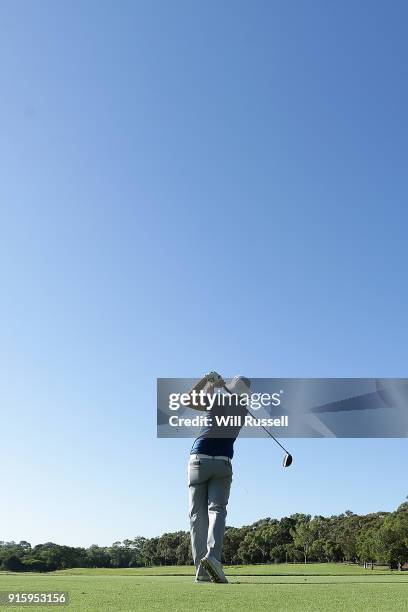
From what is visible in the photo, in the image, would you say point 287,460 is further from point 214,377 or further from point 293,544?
point 293,544

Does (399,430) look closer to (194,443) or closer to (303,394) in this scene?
(303,394)

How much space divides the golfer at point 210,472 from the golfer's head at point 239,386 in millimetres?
98

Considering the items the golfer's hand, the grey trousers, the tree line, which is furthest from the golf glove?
the tree line

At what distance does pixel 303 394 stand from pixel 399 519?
66699mm

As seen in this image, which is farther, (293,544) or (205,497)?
(293,544)

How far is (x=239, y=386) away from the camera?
1025 cm

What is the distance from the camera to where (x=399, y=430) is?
4628cm

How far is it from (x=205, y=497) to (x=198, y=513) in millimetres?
253

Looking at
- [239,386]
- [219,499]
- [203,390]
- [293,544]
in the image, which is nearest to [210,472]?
[219,499]

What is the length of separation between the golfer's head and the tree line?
85569 millimetres

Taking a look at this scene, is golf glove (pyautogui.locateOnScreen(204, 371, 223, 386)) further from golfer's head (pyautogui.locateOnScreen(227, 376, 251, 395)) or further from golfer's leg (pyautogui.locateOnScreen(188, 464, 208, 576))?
golfer's leg (pyautogui.locateOnScreen(188, 464, 208, 576))

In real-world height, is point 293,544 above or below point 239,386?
below

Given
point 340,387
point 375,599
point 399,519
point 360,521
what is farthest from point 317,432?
point 360,521

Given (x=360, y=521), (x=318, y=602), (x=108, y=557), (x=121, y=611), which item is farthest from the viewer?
(x=360, y=521)
